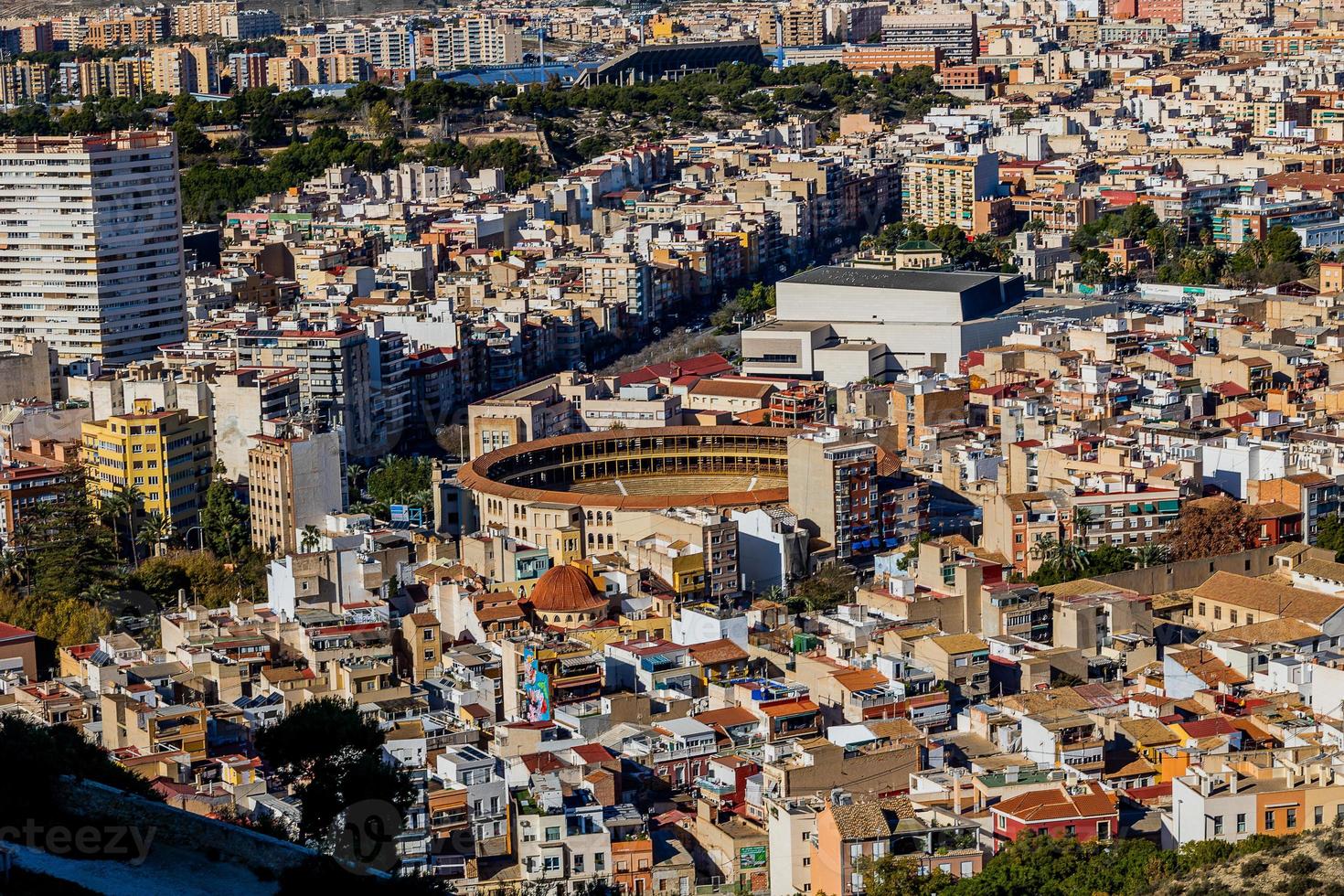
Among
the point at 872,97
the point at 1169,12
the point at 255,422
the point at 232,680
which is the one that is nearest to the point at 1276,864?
the point at 232,680

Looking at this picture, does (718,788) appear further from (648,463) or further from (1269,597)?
(648,463)

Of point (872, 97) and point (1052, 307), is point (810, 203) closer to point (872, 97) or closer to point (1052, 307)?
point (1052, 307)

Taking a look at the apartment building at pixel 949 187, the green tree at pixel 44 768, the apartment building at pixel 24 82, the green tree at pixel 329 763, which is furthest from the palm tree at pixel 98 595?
the apartment building at pixel 24 82

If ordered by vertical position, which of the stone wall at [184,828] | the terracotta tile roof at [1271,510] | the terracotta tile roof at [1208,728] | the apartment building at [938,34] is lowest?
the terracotta tile roof at [1208,728]

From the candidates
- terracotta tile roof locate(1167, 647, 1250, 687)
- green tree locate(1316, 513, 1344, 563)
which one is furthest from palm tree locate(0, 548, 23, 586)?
green tree locate(1316, 513, 1344, 563)

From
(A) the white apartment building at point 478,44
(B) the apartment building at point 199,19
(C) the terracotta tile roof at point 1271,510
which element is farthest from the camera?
(B) the apartment building at point 199,19

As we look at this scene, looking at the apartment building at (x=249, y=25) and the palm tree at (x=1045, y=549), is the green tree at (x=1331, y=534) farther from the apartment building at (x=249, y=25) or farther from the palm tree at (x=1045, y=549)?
the apartment building at (x=249, y=25)
